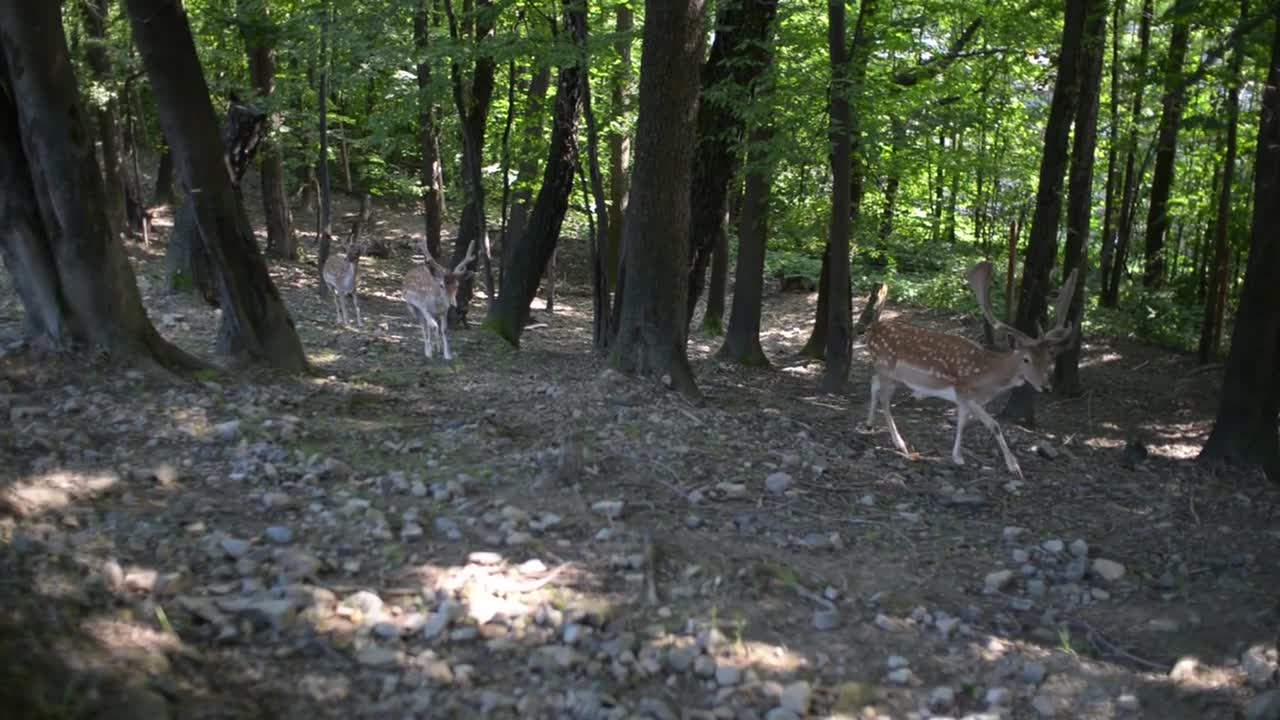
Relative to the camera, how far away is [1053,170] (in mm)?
11352

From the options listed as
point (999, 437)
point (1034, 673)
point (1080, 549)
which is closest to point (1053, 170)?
point (999, 437)

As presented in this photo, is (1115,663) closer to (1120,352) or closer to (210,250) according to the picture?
(210,250)

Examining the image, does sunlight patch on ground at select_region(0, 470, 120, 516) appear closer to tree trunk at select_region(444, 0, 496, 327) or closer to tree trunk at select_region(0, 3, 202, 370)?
tree trunk at select_region(0, 3, 202, 370)

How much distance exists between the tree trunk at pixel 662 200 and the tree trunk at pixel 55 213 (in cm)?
441

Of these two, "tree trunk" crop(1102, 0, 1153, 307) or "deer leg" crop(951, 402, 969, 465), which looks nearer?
"deer leg" crop(951, 402, 969, 465)

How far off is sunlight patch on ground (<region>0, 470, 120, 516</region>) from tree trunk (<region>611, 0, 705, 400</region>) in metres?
5.28

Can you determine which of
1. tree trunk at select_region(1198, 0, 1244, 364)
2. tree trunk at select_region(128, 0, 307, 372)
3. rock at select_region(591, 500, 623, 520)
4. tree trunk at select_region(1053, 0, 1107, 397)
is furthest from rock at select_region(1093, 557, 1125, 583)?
tree trunk at select_region(1198, 0, 1244, 364)

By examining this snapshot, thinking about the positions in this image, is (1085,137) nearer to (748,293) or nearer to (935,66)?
(935,66)

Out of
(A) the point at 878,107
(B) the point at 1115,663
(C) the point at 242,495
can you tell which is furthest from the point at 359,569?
(A) the point at 878,107

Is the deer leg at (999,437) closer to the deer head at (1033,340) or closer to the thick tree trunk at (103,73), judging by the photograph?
the deer head at (1033,340)

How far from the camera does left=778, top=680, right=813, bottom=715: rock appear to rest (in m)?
4.55

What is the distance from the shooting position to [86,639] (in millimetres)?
4027

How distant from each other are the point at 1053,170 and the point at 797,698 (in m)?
8.52

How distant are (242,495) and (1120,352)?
52.9ft
